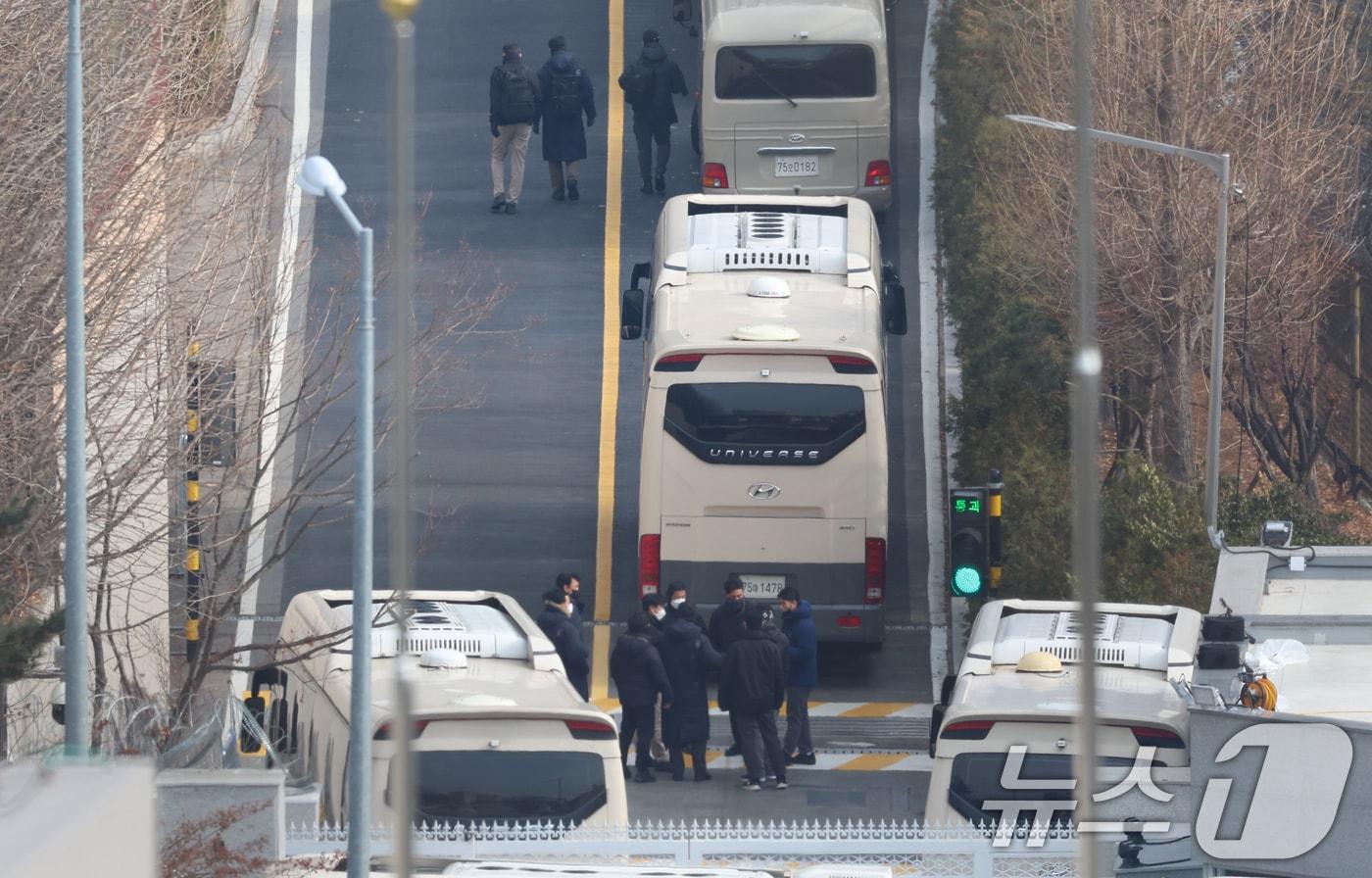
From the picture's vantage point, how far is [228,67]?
2694 centimetres

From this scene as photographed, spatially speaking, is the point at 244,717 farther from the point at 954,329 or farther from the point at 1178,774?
the point at 954,329

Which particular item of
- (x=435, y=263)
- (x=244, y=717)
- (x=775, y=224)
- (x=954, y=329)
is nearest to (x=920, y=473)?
(x=954, y=329)

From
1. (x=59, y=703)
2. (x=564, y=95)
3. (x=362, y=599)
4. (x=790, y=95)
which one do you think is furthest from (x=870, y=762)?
(x=564, y=95)

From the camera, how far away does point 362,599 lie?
14047 millimetres

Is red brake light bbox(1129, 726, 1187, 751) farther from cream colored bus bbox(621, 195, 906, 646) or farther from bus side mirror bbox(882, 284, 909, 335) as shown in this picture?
bus side mirror bbox(882, 284, 909, 335)

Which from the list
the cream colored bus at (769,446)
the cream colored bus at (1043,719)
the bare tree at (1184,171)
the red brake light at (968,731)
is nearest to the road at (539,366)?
the cream colored bus at (769,446)

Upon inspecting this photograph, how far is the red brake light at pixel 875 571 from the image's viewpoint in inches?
810

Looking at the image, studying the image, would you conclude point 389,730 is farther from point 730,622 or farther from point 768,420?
point 768,420

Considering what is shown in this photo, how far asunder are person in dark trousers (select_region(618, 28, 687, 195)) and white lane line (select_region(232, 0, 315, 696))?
14.5 feet

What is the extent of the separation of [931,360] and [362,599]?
1499cm

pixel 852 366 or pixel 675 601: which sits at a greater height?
pixel 852 366

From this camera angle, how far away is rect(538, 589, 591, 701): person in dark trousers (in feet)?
59.5

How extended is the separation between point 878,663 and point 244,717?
8.34 meters

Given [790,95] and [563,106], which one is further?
[563,106]
